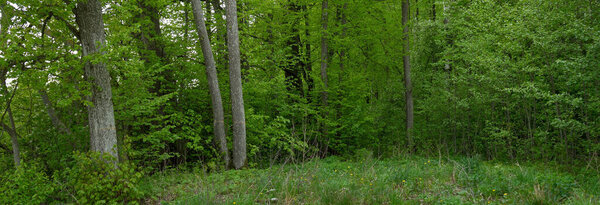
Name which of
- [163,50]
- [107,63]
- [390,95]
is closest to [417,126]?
[390,95]

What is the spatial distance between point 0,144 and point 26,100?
48.9 inches

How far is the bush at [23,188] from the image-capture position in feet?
21.6

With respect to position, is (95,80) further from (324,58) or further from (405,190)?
(324,58)

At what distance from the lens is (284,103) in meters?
12.5

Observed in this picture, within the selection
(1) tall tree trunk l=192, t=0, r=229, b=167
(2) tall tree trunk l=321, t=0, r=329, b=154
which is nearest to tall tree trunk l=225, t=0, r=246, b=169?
(1) tall tree trunk l=192, t=0, r=229, b=167

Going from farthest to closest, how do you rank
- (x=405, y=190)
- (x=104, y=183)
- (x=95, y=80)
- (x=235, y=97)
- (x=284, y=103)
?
(x=284, y=103), (x=235, y=97), (x=95, y=80), (x=104, y=183), (x=405, y=190)

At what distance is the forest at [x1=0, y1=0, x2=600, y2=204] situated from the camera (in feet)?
20.3

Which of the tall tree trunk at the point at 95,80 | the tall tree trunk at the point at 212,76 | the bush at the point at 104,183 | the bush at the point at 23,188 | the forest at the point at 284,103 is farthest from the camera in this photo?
the tall tree trunk at the point at 212,76

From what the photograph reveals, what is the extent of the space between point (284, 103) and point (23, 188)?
25.2 ft

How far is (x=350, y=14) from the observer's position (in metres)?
14.2

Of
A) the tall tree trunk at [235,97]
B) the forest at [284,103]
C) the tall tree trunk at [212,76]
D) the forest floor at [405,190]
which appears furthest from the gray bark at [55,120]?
the tall tree trunk at [235,97]

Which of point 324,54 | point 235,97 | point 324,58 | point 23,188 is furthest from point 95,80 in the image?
point 324,54

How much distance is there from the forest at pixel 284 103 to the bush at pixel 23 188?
4 cm

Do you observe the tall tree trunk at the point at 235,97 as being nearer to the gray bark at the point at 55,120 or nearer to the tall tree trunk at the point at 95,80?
the tall tree trunk at the point at 95,80
